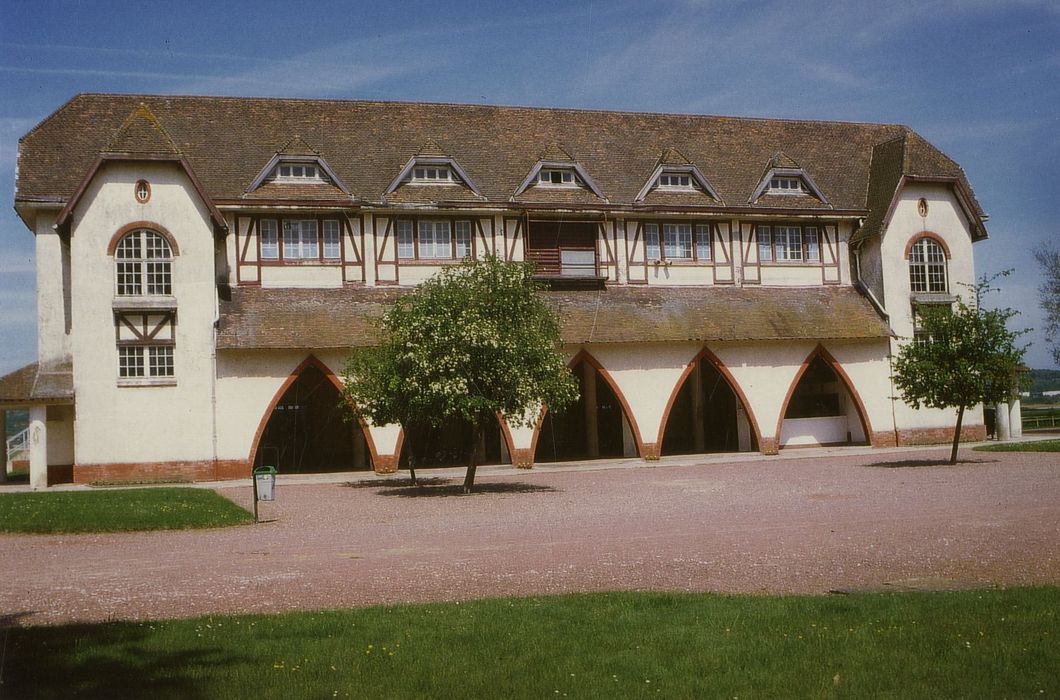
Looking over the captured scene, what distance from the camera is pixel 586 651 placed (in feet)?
28.8

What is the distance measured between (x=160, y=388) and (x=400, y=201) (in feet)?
33.4

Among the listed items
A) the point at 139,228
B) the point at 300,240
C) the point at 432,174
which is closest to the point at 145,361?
the point at 139,228

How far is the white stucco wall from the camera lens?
32594mm

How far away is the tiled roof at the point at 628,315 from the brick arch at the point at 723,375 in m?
0.80

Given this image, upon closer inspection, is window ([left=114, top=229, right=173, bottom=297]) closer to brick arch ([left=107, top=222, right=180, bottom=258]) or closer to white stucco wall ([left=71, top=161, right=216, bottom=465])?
brick arch ([left=107, top=222, right=180, bottom=258])

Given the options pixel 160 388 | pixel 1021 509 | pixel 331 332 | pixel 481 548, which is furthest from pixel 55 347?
pixel 1021 509

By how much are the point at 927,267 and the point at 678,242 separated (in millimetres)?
9726

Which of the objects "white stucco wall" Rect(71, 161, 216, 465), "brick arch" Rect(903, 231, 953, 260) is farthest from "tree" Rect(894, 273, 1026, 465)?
"white stucco wall" Rect(71, 161, 216, 465)

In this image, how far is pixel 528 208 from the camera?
124 feet

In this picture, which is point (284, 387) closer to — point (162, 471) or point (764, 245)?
point (162, 471)

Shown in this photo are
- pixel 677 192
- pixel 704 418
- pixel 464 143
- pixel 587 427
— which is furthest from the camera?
pixel 704 418

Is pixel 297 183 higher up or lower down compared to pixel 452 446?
higher up

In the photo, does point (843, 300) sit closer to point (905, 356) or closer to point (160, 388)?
point (905, 356)

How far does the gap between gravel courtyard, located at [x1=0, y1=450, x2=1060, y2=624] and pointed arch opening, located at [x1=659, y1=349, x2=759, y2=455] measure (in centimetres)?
1536
